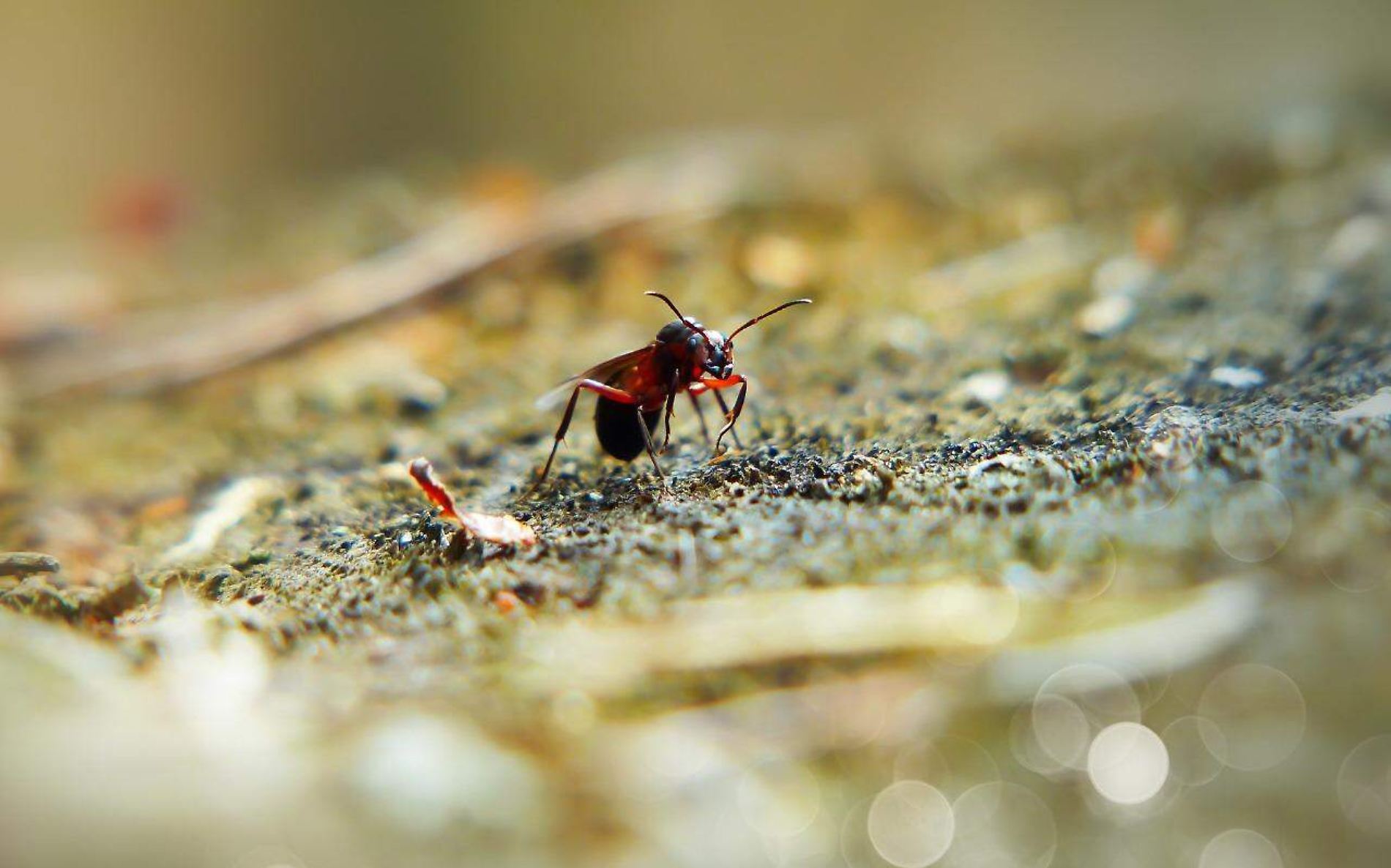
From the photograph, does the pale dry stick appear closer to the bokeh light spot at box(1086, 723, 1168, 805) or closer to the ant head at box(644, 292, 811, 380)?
the ant head at box(644, 292, 811, 380)

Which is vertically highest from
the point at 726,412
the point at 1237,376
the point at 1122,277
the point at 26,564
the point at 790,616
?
the point at 1122,277

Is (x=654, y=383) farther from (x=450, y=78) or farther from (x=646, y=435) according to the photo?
(x=450, y=78)

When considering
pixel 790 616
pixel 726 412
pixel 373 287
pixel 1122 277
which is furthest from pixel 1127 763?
pixel 373 287

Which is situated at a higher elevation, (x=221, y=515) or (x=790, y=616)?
(x=221, y=515)

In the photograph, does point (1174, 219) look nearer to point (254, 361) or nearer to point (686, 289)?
point (686, 289)

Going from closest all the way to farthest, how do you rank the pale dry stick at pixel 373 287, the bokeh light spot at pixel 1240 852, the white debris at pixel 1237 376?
the bokeh light spot at pixel 1240 852, the white debris at pixel 1237 376, the pale dry stick at pixel 373 287

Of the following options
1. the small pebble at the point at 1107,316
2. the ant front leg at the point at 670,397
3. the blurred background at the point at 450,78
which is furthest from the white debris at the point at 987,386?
the blurred background at the point at 450,78

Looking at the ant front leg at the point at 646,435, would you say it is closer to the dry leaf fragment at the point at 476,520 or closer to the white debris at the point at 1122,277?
the dry leaf fragment at the point at 476,520
